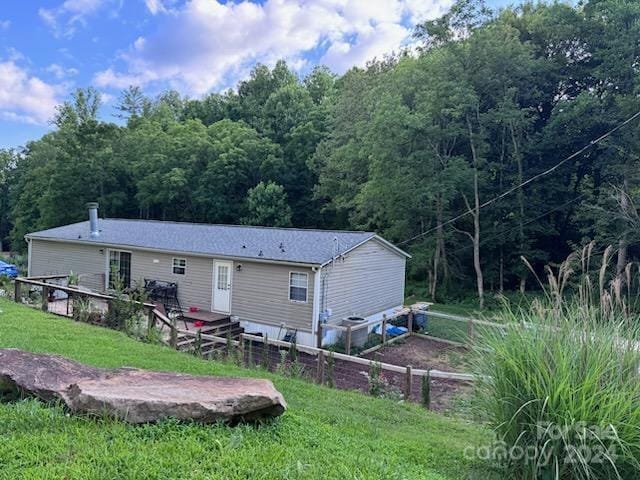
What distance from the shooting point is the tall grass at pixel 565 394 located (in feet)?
8.02

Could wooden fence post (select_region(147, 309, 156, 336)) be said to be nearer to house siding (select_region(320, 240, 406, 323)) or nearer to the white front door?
the white front door

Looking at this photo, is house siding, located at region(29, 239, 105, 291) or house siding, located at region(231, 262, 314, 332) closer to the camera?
house siding, located at region(231, 262, 314, 332)

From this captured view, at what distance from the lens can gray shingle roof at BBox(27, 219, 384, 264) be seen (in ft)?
41.3

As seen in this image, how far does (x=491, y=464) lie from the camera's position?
2854 millimetres

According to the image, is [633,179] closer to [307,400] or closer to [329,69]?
[307,400]

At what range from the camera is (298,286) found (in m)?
12.1

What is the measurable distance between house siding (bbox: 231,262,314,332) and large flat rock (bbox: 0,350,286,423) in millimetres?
8222

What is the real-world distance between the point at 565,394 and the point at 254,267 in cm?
1089

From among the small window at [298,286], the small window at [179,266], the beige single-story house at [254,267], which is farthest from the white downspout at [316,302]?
the small window at [179,266]

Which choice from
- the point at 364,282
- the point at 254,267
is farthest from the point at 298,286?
the point at 364,282

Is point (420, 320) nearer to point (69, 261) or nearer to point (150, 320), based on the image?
point (150, 320)

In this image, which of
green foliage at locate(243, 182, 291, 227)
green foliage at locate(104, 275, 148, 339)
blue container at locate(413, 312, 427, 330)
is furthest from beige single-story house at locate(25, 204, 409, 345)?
green foliage at locate(243, 182, 291, 227)

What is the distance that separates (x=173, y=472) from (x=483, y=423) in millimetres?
2066

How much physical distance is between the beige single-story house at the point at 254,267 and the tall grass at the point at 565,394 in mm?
8723
